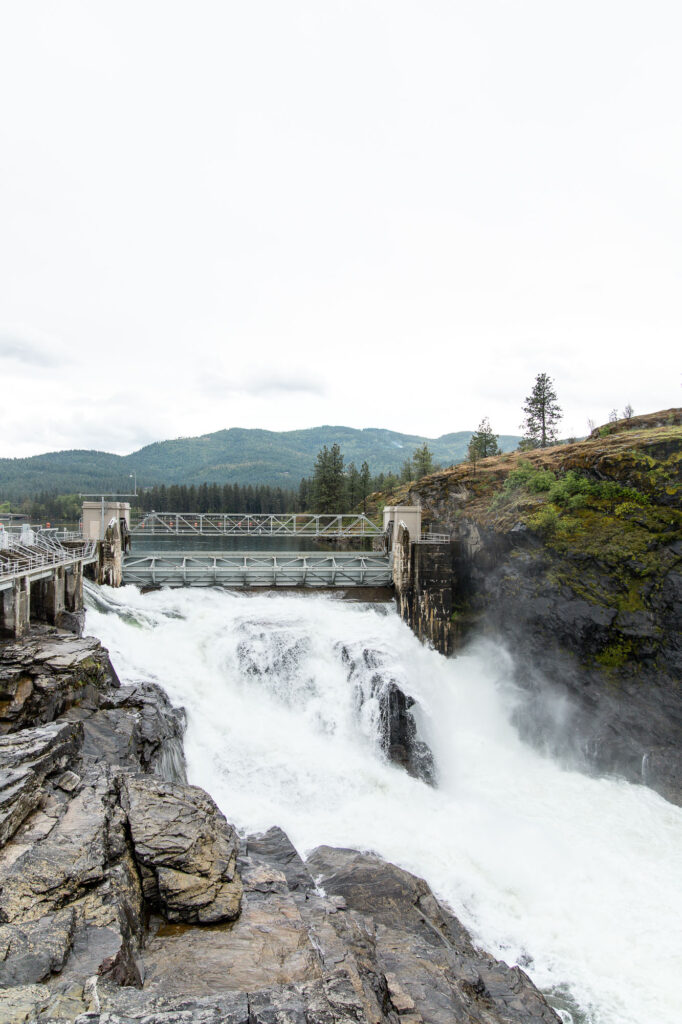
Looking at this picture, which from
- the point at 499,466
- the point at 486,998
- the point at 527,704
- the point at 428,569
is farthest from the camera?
the point at 499,466

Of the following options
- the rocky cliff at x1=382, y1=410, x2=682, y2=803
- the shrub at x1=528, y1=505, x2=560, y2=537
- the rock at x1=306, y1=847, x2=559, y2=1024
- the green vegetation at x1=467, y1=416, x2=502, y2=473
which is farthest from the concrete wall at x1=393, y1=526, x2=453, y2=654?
the green vegetation at x1=467, y1=416, x2=502, y2=473

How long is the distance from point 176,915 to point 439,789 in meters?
15.4

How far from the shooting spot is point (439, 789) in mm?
22797

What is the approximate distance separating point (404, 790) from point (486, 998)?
33.0 feet

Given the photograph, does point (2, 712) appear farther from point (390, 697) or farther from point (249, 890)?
point (390, 697)

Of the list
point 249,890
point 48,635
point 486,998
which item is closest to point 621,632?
point 486,998

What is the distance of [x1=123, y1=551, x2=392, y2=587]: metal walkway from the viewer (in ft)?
108

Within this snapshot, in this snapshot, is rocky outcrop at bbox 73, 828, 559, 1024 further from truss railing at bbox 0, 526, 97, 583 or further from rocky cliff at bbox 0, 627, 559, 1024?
truss railing at bbox 0, 526, 97, 583

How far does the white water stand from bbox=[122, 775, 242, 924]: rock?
5.24 metres

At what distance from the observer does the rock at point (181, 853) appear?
33.6 ft

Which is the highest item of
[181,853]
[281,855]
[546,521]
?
[546,521]

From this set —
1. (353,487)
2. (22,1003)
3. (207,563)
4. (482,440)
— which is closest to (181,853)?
(22,1003)

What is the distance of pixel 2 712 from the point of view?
15.3 metres

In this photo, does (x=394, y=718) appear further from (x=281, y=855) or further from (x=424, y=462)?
(x=424, y=462)
